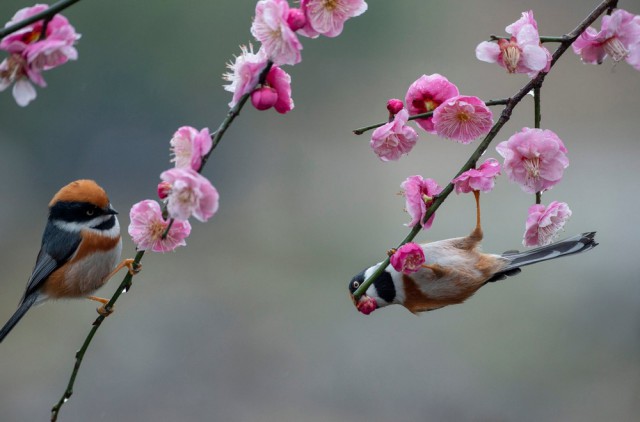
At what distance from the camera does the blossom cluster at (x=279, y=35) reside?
103 cm

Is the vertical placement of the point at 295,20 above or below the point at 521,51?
below

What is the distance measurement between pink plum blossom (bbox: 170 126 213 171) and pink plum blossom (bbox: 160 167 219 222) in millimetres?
21

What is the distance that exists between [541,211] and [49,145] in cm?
468

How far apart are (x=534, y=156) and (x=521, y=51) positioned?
6.6 inches

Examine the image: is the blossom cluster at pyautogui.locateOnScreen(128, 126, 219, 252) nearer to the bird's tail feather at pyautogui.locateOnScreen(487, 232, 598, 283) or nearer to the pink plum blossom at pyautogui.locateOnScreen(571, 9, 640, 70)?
the pink plum blossom at pyautogui.locateOnScreen(571, 9, 640, 70)

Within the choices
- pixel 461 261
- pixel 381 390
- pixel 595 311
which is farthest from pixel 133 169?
pixel 461 261

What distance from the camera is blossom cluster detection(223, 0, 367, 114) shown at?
103cm

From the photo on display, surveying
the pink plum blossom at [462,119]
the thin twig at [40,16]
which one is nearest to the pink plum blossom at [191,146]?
the thin twig at [40,16]

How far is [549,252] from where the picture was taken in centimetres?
170

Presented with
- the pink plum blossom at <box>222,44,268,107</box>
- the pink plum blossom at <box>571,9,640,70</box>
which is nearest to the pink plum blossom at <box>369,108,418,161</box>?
the pink plum blossom at <box>222,44,268,107</box>

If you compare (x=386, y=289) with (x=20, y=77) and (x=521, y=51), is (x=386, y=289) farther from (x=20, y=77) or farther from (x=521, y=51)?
(x=20, y=77)

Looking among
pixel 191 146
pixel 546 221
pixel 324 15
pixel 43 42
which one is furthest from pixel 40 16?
pixel 546 221

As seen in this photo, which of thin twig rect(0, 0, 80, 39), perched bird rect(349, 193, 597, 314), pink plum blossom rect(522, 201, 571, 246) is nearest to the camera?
thin twig rect(0, 0, 80, 39)

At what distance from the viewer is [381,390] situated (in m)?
4.32
